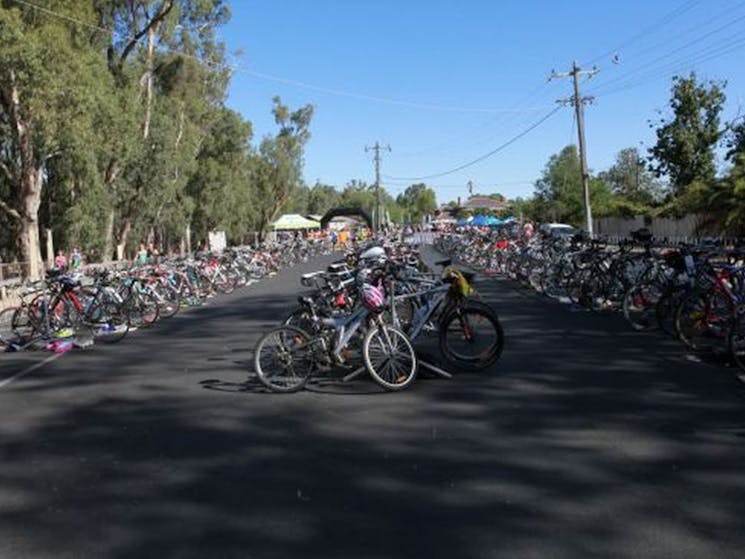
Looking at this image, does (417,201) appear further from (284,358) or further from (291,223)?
(284,358)

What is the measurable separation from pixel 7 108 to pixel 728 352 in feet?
75.2

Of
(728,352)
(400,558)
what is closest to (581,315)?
(728,352)

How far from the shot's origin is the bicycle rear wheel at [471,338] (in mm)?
7934

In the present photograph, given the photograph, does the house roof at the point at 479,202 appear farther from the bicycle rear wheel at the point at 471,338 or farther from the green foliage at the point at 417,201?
the bicycle rear wheel at the point at 471,338

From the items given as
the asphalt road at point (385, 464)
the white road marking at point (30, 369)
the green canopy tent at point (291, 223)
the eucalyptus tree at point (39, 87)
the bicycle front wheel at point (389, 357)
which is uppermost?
the eucalyptus tree at point (39, 87)

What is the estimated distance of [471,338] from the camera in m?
8.00

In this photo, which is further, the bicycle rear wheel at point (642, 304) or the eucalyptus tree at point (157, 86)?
the eucalyptus tree at point (157, 86)

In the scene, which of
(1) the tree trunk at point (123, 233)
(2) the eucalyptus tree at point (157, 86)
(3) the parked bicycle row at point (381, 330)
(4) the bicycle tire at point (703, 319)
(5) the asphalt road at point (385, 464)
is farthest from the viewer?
(1) the tree trunk at point (123, 233)

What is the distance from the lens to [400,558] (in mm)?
3578

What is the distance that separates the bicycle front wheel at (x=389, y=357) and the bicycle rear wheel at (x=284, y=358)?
57 centimetres

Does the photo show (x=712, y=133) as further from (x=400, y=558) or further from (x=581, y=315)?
(x=400, y=558)

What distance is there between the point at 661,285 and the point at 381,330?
15.8 ft

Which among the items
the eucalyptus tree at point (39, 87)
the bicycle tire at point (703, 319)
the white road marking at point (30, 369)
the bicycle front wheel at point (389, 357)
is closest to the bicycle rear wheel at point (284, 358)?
the bicycle front wheel at point (389, 357)

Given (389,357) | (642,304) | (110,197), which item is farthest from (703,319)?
(110,197)
